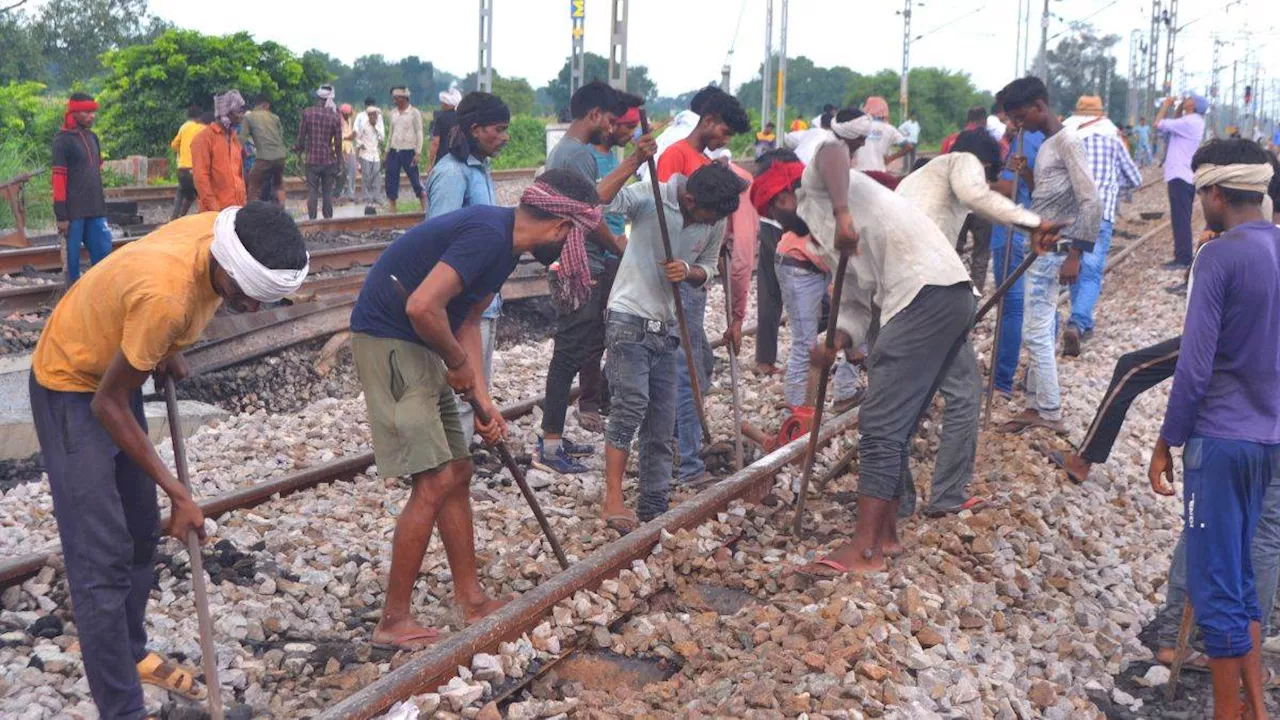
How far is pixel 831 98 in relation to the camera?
10800cm

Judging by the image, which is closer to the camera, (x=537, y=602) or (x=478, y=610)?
(x=537, y=602)

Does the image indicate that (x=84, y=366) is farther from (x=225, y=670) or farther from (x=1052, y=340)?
(x=1052, y=340)

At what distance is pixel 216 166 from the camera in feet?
41.1

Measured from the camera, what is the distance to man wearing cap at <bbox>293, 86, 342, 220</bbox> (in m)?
18.0

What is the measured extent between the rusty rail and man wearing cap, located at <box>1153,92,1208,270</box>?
973 cm

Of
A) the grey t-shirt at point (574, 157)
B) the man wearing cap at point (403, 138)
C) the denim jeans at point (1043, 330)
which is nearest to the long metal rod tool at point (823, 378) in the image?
the grey t-shirt at point (574, 157)

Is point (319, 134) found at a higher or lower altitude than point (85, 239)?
higher

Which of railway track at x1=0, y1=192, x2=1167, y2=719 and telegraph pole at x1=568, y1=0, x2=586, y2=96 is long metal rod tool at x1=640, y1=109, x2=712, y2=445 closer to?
railway track at x1=0, y1=192, x2=1167, y2=719

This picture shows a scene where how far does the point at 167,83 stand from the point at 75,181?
63.9 ft

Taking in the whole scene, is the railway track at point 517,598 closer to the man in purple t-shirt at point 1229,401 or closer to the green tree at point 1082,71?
the man in purple t-shirt at point 1229,401

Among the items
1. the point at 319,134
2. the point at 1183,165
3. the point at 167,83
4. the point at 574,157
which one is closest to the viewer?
the point at 574,157

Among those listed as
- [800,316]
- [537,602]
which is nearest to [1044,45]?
[800,316]

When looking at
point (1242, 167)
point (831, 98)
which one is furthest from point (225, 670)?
point (831, 98)

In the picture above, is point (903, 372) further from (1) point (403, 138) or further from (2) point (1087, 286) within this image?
(1) point (403, 138)
